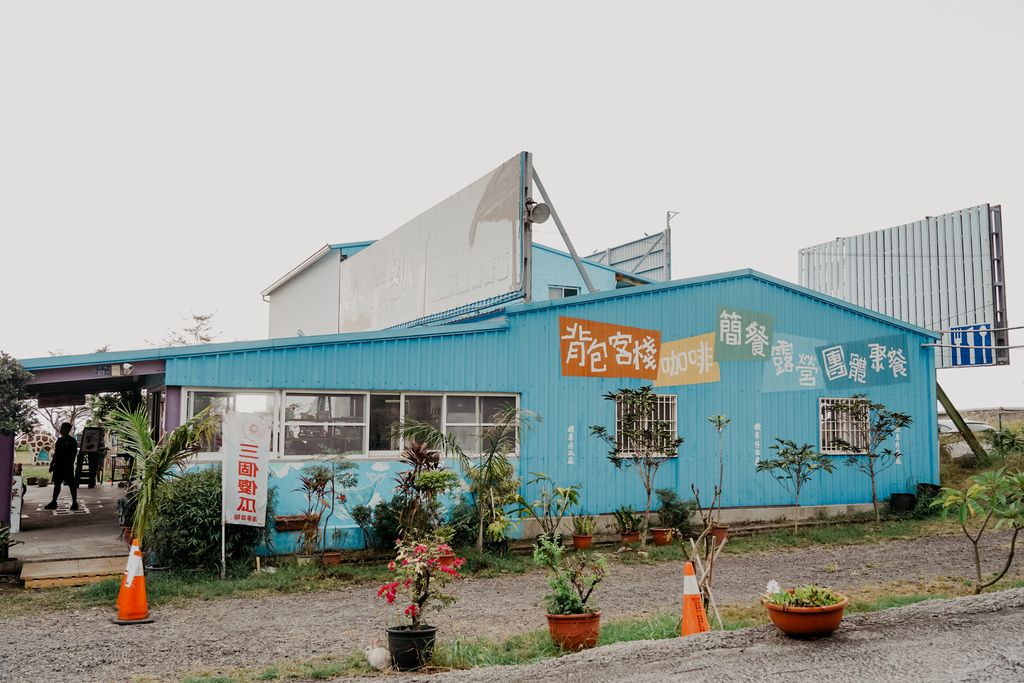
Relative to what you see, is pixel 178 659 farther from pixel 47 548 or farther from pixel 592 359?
pixel 592 359

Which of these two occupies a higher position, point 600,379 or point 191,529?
point 600,379

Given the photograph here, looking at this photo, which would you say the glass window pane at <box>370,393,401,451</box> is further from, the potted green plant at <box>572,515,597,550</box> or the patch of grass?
the patch of grass

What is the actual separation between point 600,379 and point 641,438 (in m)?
1.22

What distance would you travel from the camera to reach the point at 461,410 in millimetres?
12094

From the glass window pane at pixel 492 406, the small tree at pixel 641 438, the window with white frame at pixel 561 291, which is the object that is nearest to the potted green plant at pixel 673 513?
the small tree at pixel 641 438

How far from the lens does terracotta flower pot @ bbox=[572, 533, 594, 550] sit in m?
12.0

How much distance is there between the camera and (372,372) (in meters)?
11.3

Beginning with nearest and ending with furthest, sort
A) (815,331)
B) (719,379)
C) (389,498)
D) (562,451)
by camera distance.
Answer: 1. (389,498)
2. (562,451)
3. (719,379)
4. (815,331)

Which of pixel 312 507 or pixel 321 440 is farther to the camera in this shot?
pixel 321 440

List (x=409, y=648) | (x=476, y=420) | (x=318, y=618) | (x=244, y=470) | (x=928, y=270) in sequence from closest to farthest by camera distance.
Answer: (x=409, y=648), (x=318, y=618), (x=244, y=470), (x=476, y=420), (x=928, y=270)

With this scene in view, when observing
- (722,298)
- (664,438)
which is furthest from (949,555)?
(722,298)

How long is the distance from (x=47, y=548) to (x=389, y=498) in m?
4.53

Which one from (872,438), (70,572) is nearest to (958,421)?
(872,438)

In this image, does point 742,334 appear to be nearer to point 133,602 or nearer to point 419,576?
point 419,576
